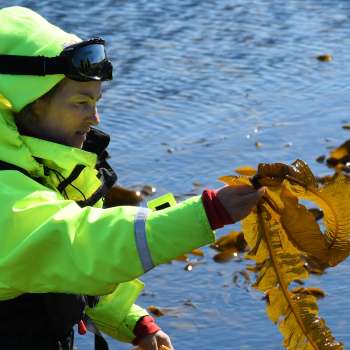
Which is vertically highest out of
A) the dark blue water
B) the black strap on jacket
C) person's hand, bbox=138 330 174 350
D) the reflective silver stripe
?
the reflective silver stripe

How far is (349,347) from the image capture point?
5.31 metres

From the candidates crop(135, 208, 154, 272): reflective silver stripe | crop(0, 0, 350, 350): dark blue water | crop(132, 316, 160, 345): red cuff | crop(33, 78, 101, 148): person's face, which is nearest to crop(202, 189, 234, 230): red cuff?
crop(135, 208, 154, 272): reflective silver stripe

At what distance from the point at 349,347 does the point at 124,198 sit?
2151 millimetres

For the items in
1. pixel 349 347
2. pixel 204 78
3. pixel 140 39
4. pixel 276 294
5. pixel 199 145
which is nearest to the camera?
pixel 276 294

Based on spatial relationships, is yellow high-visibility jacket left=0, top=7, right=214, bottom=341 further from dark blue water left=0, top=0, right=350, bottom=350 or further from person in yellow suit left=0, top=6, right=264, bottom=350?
dark blue water left=0, top=0, right=350, bottom=350

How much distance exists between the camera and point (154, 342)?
3.88 metres

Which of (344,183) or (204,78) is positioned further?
(204,78)

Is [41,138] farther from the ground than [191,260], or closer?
farther from the ground

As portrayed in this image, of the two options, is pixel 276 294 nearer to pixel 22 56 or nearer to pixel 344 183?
pixel 344 183

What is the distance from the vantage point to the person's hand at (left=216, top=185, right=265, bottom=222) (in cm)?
292

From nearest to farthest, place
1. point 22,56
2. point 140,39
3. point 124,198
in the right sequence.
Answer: point 22,56 → point 124,198 → point 140,39

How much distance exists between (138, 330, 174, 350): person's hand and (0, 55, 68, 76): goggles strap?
3.49 ft

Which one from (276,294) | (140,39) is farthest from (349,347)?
(140,39)

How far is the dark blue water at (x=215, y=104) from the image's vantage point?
18.9ft
